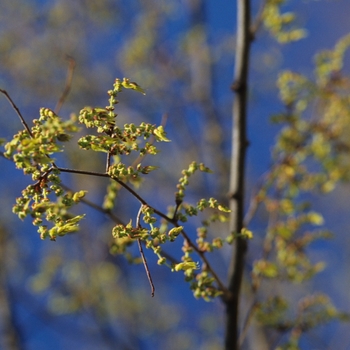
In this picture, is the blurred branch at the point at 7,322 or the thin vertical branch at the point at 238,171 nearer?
the thin vertical branch at the point at 238,171

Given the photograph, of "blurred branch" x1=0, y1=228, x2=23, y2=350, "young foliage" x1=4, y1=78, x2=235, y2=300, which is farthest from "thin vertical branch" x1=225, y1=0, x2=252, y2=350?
"blurred branch" x1=0, y1=228, x2=23, y2=350

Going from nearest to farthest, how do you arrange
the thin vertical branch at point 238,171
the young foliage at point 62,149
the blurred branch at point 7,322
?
1. the young foliage at point 62,149
2. the thin vertical branch at point 238,171
3. the blurred branch at point 7,322

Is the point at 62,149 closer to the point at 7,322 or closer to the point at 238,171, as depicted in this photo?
the point at 238,171

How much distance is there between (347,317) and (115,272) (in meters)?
5.34

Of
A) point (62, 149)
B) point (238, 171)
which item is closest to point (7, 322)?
point (238, 171)

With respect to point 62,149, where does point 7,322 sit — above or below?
above

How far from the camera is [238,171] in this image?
2.76m

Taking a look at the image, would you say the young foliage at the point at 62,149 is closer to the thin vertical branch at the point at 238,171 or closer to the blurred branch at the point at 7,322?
the thin vertical branch at the point at 238,171

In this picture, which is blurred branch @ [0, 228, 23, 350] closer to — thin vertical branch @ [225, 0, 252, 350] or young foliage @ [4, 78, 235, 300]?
thin vertical branch @ [225, 0, 252, 350]

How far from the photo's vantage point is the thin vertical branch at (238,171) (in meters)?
2.48

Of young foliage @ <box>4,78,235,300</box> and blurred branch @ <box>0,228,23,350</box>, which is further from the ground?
blurred branch @ <box>0,228,23,350</box>

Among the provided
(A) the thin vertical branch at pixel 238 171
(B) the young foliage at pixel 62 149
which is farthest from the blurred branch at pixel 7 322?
(B) the young foliage at pixel 62 149

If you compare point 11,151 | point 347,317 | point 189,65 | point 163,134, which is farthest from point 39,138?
point 189,65

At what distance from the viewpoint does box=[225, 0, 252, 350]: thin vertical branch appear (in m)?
2.48
